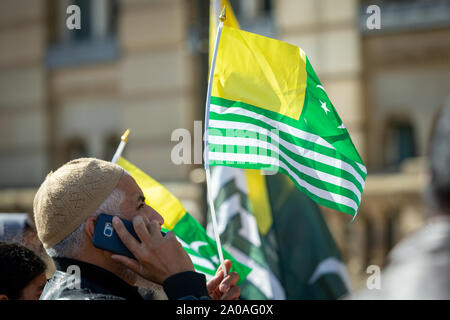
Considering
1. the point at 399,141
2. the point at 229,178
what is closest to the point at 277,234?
the point at 229,178

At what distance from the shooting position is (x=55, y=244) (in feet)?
6.92

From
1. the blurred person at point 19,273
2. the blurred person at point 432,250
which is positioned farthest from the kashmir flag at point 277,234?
the blurred person at point 432,250

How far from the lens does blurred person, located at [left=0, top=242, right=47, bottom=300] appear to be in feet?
7.97

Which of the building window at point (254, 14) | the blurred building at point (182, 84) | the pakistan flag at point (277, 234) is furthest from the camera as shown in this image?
the building window at point (254, 14)

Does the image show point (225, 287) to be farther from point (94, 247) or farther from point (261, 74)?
point (261, 74)

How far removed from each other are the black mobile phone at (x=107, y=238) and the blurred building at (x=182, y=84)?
3.99 m

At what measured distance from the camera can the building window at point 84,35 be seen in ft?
30.0

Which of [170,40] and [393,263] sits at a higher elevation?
[170,40]

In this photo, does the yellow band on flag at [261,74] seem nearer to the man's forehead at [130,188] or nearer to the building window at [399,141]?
the man's forehead at [130,188]

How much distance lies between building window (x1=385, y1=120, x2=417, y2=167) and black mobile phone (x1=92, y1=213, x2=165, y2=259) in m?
6.19

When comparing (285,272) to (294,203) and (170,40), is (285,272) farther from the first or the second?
(170,40)

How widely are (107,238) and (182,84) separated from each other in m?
6.57
